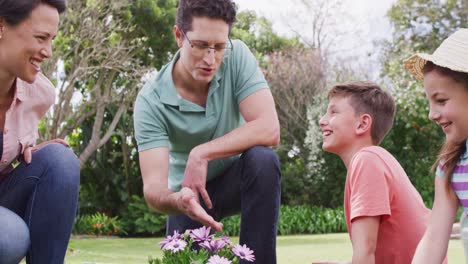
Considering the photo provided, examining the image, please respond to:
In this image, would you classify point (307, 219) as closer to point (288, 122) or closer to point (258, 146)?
point (288, 122)

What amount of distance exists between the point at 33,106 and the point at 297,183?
1158cm

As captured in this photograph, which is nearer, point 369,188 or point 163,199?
point 369,188

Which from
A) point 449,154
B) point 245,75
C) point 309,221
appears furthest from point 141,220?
point 449,154

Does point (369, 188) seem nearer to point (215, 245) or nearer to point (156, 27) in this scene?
point (215, 245)

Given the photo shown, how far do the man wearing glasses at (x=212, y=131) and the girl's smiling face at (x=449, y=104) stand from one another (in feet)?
2.59

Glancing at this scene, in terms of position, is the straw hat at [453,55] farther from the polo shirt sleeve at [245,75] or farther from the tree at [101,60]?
the tree at [101,60]

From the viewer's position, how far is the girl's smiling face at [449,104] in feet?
6.99

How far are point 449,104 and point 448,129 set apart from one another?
0.32ft

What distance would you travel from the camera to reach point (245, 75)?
10.3 ft

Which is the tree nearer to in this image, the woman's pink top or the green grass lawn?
the green grass lawn

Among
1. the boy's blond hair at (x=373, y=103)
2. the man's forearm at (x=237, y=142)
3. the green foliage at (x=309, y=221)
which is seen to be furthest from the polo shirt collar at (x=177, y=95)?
the green foliage at (x=309, y=221)

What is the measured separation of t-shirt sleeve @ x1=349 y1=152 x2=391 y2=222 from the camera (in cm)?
252

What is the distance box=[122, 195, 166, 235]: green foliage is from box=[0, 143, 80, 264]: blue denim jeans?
8.70 meters

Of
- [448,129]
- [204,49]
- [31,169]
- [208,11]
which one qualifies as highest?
[208,11]
